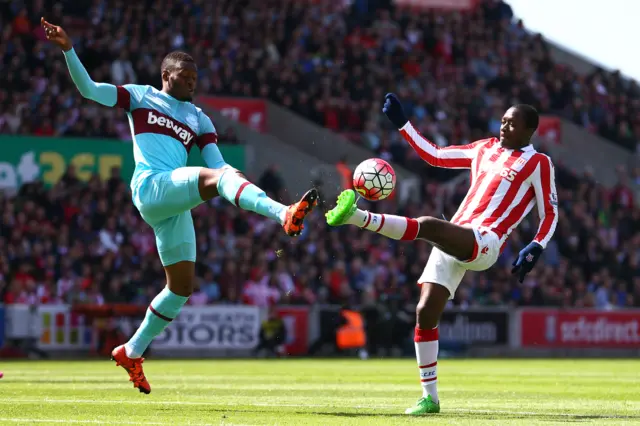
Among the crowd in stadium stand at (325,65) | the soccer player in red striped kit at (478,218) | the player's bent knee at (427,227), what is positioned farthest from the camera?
the crowd in stadium stand at (325,65)

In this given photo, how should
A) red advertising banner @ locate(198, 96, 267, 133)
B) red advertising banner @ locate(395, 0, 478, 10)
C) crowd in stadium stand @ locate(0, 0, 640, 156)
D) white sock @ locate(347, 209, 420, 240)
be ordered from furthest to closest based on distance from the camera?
1. red advertising banner @ locate(395, 0, 478, 10)
2. red advertising banner @ locate(198, 96, 267, 133)
3. crowd in stadium stand @ locate(0, 0, 640, 156)
4. white sock @ locate(347, 209, 420, 240)

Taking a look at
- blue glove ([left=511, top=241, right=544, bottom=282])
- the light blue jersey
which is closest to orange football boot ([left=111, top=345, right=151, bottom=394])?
the light blue jersey

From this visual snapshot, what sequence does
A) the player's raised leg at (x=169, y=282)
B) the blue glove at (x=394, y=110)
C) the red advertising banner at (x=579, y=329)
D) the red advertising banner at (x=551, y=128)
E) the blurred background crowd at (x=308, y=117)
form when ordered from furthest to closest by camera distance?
1. the red advertising banner at (x=551, y=128)
2. the red advertising banner at (x=579, y=329)
3. the blurred background crowd at (x=308, y=117)
4. the blue glove at (x=394, y=110)
5. the player's raised leg at (x=169, y=282)

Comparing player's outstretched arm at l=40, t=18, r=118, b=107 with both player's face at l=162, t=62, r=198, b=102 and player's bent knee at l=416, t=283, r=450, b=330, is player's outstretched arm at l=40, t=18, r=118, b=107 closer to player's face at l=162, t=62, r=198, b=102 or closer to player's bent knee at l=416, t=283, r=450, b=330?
player's face at l=162, t=62, r=198, b=102

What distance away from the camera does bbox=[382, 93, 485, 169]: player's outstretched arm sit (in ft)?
33.6

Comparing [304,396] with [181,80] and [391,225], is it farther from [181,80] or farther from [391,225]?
[181,80]

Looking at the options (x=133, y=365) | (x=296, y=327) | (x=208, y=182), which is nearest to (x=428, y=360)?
(x=208, y=182)

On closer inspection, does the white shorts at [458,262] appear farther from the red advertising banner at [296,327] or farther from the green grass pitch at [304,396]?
the red advertising banner at [296,327]

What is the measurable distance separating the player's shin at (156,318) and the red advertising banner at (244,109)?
1706 cm

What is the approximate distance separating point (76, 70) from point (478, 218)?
3.36 meters

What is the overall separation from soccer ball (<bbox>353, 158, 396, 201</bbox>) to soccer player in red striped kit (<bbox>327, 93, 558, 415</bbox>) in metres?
0.55

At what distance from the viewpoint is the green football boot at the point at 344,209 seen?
853cm

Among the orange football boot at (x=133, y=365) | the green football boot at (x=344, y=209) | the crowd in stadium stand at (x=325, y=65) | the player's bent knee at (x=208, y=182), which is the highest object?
the crowd in stadium stand at (x=325, y=65)

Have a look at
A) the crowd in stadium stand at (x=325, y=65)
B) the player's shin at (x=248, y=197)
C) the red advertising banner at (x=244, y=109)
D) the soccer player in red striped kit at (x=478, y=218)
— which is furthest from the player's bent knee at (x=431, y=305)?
the red advertising banner at (x=244, y=109)
